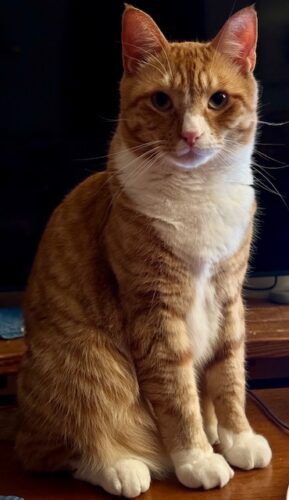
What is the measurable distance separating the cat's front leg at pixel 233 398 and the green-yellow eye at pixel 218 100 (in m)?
0.31

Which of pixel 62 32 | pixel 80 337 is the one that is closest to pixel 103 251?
pixel 80 337

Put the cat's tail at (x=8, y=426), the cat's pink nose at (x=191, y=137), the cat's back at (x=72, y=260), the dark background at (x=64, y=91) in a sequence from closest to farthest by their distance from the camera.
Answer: the cat's pink nose at (x=191, y=137)
the cat's back at (x=72, y=260)
the cat's tail at (x=8, y=426)
the dark background at (x=64, y=91)

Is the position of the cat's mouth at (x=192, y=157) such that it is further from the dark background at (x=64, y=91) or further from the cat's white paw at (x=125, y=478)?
the dark background at (x=64, y=91)

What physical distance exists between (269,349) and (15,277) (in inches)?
24.1

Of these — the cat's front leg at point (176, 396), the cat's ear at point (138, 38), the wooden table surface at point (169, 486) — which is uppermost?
the cat's ear at point (138, 38)

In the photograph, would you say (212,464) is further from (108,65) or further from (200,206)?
(108,65)

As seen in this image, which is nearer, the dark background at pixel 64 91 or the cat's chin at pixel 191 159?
the cat's chin at pixel 191 159

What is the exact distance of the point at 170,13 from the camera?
4.89 feet

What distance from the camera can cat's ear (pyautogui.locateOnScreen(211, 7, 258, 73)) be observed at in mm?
982

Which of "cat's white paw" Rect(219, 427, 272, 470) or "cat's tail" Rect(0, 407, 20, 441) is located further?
"cat's tail" Rect(0, 407, 20, 441)

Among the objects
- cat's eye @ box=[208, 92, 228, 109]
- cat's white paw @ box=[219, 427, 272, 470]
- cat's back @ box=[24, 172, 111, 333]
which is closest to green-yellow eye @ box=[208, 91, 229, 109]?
cat's eye @ box=[208, 92, 228, 109]

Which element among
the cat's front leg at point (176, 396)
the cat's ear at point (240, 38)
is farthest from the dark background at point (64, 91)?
the cat's front leg at point (176, 396)

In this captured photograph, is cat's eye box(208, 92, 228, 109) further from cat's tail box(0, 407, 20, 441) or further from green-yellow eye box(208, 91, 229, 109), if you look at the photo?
cat's tail box(0, 407, 20, 441)

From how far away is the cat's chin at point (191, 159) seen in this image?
949 millimetres
